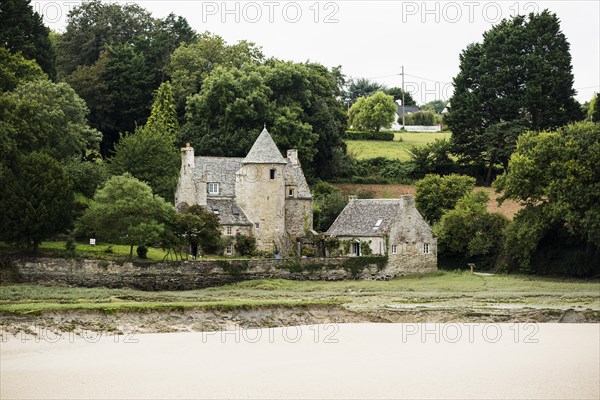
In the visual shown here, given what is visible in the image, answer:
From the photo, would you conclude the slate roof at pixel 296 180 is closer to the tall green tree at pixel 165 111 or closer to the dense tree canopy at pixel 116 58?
the tall green tree at pixel 165 111

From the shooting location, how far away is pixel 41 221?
2099 inches

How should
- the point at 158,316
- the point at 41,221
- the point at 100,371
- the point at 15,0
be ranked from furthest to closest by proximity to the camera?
the point at 15,0
the point at 41,221
the point at 158,316
the point at 100,371

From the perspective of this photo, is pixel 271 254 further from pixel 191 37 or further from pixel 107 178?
pixel 191 37

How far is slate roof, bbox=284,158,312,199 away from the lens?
64.8 m

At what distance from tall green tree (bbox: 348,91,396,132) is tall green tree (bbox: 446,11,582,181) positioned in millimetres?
26654

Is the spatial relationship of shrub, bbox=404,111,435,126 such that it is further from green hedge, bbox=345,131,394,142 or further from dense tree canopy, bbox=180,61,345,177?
dense tree canopy, bbox=180,61,345,177

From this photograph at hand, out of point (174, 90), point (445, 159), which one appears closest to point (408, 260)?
point (445, 159)

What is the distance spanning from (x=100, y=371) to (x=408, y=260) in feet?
97.2

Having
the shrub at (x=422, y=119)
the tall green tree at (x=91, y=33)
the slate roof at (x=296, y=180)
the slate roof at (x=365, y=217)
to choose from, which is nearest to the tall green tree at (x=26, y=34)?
the tall green tree at (x=91, y=33)

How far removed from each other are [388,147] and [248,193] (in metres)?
35.5

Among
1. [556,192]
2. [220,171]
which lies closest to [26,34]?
[220,171]

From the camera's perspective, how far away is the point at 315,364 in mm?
33000

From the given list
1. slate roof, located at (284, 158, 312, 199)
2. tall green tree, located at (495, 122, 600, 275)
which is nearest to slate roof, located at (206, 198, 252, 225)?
slate roof, located at (284, 158, 312, 199)

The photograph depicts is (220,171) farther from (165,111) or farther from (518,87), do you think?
(518,87)
